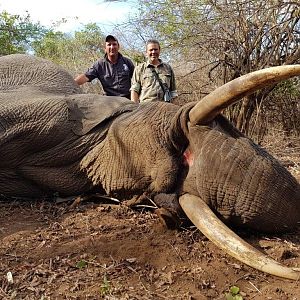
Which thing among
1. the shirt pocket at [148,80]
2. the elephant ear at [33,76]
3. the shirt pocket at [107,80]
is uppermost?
the elephant ear at [33,76]

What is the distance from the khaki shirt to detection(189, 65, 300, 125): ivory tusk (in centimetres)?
393

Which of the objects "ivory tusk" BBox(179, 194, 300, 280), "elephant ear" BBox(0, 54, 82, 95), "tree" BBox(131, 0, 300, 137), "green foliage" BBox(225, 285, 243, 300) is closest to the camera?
"green foliage" BBox(225, 285, 243, 300)

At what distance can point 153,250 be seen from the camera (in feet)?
12.1

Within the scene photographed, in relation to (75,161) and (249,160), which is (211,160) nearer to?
(249,160)

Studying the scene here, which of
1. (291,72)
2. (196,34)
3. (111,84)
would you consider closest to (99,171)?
(291,72)

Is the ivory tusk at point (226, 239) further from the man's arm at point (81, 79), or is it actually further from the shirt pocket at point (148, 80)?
the man's arm at point (81, 79)

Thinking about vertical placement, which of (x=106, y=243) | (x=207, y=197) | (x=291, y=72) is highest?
(x=291, y=72)

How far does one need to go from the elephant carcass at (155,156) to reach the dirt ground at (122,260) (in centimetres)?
14

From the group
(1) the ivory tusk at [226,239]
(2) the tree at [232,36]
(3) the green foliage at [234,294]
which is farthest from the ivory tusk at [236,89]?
(2) the tree at [232,36]

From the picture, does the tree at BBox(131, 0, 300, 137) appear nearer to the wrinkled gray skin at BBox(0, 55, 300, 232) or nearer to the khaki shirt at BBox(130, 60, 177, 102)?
the khaki shirt at BBox(130, 60, 177, 102)

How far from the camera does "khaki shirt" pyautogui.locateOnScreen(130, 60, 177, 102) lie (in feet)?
25.7

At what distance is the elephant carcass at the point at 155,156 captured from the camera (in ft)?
12.3

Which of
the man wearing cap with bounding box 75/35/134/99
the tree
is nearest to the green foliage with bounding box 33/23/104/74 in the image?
the tree

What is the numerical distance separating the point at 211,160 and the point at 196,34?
733cm
